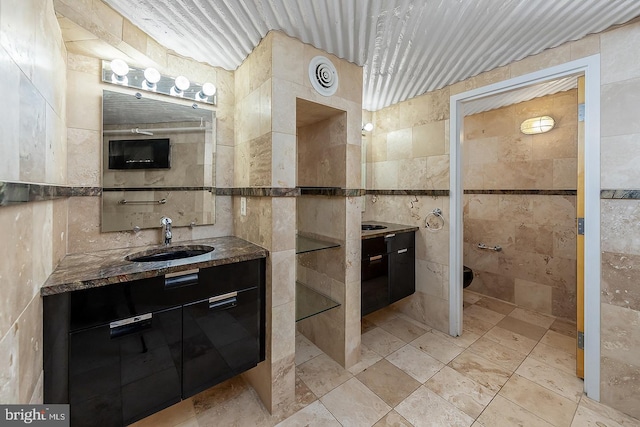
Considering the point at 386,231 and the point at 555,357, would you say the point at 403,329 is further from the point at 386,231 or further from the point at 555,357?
the point at 555,357

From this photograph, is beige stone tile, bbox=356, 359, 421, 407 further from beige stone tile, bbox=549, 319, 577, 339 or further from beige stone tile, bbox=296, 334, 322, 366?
beige stone tile, bbox=549, 319, 577, 339

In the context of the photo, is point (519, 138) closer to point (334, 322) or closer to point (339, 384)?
point (334, 322)

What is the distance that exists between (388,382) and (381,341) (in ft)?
1.62

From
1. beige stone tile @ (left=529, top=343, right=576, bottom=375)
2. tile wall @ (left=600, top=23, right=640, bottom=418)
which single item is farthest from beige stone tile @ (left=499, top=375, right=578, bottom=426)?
beige stone tile @ (left=529, top=343, right=576, bottom=375)

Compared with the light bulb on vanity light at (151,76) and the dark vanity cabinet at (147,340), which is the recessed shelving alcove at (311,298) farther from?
the light bulb on vanity light at (151,76)

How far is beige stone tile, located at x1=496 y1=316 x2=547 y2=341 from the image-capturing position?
2283 millimetres

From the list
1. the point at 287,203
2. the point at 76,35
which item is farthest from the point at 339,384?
the point at 76,35

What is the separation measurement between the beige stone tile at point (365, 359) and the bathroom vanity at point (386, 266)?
302 mm

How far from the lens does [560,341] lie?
218 cm

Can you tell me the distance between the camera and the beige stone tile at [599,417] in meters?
1.40

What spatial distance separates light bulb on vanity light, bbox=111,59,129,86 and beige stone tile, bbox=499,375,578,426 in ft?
10.4

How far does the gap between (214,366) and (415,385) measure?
135 cm

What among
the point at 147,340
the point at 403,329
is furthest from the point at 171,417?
the point at 403,329

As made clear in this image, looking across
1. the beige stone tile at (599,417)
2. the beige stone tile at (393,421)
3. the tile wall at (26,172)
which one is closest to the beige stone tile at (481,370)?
the beige stone tile at (599,417)
